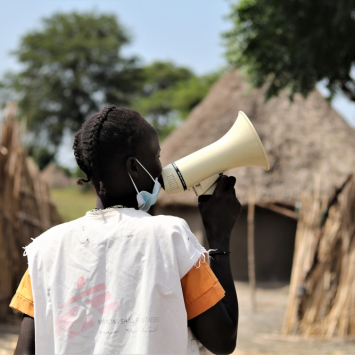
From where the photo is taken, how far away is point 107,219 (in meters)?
1.35

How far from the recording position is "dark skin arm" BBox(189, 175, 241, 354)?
4.21 ft

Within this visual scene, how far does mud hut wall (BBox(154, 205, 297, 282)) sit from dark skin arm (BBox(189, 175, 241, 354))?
847cm

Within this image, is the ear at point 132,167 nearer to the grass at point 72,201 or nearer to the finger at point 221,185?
the finger at point 221,185

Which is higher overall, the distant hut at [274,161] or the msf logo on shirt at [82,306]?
the distant hut at [274,161]

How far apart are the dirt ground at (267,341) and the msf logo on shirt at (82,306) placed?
3921 mm

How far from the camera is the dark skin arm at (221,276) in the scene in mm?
1282

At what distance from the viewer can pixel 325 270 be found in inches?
221

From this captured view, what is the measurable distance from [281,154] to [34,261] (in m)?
9.40

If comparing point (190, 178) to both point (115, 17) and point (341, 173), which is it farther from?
point (115, 17)

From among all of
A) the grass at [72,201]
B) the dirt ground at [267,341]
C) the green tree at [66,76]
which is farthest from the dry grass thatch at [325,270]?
the green tree at [66,76]

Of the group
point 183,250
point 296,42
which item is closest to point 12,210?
point 296,42

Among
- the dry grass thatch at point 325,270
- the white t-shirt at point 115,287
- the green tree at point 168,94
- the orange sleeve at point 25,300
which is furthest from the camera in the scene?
the green tree at point 168,94

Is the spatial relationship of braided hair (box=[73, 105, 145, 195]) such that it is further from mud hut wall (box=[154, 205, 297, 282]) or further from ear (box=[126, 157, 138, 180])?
mud hut wall (box=[154, 205, 297, 282])

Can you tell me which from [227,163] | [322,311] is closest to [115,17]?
[322,311]
